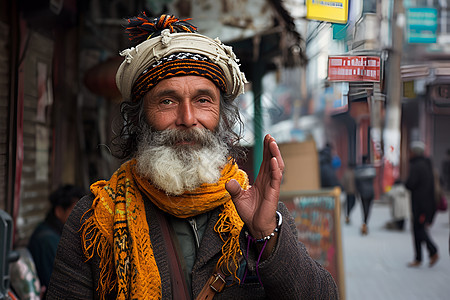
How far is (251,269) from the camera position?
1560 millimetres

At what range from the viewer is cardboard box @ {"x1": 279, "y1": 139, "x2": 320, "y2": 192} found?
257 inches

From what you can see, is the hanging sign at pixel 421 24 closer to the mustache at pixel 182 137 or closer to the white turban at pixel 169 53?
the white turban at pixel 169 53

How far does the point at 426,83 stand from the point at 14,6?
340 centimetres

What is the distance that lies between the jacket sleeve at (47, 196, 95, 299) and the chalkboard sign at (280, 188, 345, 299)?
339 centimetres

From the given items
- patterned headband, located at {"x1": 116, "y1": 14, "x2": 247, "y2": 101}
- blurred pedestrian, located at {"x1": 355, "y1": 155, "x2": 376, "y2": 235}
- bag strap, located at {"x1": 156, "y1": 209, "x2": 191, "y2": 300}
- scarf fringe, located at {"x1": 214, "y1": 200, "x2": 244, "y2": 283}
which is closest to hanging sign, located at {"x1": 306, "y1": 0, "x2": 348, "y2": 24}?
patterned headband, located at {"x1": 116, "y1": 14, "x2": 247, "y2": 101}

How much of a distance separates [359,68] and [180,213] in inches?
39.2

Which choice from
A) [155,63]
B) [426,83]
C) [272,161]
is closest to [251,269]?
[272,161]

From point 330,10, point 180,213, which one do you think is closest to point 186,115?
point 180,213

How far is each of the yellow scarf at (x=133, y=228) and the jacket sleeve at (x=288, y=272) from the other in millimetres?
180

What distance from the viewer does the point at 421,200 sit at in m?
8.13

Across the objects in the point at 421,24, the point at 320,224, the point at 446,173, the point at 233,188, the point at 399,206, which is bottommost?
the point at 446,173

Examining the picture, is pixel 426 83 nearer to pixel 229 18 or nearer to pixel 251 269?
pixel 251 269

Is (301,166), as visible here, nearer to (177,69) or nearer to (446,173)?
(177,69)

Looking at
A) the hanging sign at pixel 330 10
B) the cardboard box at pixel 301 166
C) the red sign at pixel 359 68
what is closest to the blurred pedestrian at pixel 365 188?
the cardboard box at pixel 301 166
